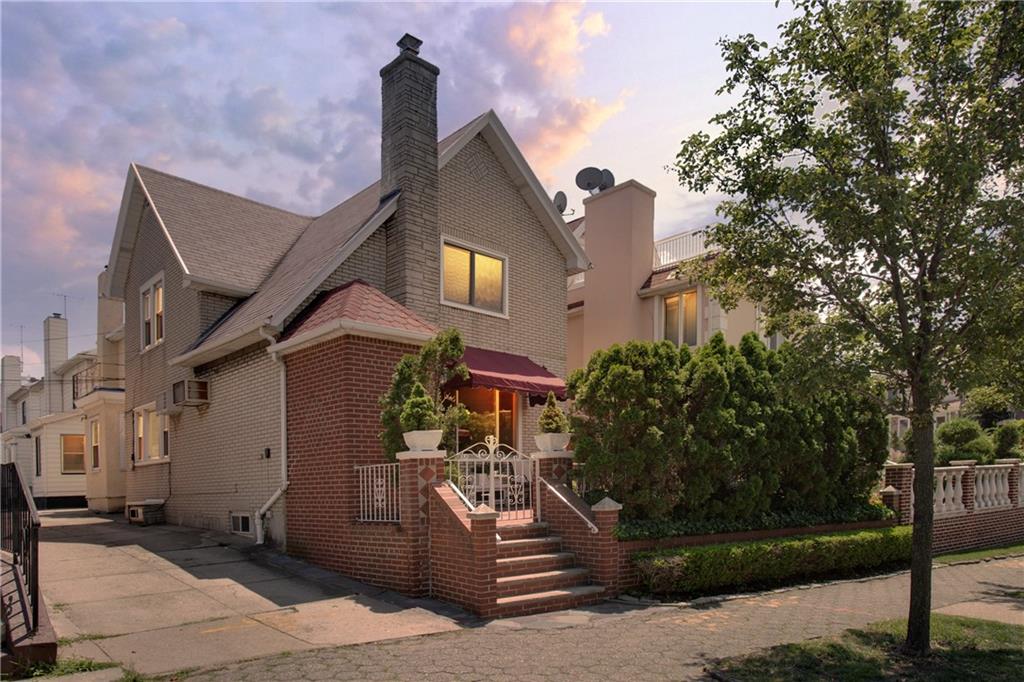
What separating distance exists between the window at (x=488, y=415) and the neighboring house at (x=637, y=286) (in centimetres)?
581

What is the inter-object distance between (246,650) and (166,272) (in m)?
11.9

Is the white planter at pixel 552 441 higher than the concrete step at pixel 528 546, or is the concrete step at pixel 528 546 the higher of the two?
the white planter at pixel 552 441

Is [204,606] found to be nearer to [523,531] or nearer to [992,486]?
[523,531]

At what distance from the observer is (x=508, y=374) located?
1346 centimetres

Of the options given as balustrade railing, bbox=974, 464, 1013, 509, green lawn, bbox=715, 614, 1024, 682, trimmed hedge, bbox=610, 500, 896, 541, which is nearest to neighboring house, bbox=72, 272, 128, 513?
trimmed hedge, bbox=610, 500, 896, 541

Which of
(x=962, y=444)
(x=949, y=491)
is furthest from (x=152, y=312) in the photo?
(x=962, y=444)

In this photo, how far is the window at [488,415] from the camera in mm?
13891

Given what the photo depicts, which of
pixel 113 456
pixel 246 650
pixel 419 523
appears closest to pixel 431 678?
pixel 246 650

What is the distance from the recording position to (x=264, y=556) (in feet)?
38.1

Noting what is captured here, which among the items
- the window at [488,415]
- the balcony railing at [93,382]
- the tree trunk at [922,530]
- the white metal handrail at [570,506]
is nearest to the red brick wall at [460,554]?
the white metal handrail at [570,506]

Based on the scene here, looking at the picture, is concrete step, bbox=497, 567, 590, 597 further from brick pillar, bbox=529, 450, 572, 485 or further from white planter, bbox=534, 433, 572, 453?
white planter, bbox=534, 433, 572, 453

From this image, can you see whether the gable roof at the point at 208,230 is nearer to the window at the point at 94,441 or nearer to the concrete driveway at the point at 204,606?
the window at the point at 94,441

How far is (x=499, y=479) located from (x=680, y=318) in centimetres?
980

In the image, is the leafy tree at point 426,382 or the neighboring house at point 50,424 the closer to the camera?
the leafy tree at point 426,382
